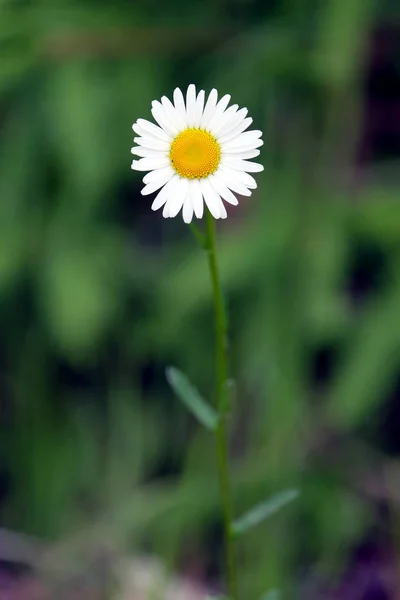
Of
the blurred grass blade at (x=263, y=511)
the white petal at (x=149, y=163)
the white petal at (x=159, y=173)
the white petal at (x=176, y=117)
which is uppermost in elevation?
the white petal at (x=176, y=117)

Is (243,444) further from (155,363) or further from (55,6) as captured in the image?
(55,6)

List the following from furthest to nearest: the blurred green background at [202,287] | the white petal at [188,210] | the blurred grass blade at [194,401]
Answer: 1. the blurred green background at [202,287]
2. the blurred grass blade at [194,401]
3. the white petal at [188,210]

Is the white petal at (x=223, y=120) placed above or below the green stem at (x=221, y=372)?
above

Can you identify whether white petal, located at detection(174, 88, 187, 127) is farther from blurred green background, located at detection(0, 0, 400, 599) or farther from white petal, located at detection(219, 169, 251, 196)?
blurred green background, located at detection(0, 0, 400, 599)

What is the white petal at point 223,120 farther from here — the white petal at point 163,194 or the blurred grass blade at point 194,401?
the blurred grass blade at point 194,401

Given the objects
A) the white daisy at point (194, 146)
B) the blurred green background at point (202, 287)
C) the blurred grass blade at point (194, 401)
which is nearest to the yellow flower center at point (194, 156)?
the white daisy at point (194, 146)

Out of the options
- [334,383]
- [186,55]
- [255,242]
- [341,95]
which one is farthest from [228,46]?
[334,383]

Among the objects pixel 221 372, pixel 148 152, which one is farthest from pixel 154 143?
pixel 221 372

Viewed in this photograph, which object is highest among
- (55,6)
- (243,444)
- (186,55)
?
(55,6)
